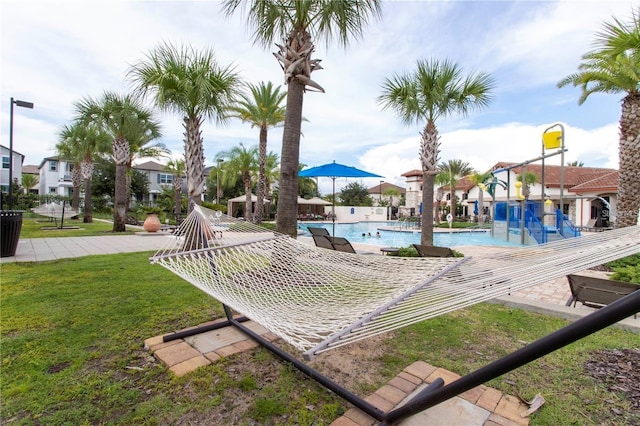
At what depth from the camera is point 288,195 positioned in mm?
4152

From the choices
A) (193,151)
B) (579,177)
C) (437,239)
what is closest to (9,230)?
(193,151)

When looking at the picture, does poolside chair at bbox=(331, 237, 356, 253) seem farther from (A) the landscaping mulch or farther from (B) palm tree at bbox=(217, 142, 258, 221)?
(B) palm tree at bbox=(217, 142, 258, 221)

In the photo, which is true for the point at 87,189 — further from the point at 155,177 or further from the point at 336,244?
the point at 155,177

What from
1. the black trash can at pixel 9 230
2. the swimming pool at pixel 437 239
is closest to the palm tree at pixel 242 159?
the swimming pool at pixel 437 239

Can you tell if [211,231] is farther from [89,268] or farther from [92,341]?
[89,268]

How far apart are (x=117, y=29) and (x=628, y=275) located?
850cm

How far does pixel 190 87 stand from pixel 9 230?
13.1 feet

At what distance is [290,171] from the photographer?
4117 mm

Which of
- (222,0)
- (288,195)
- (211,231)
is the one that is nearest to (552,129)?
(288,195)

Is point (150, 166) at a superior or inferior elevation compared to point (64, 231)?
superior

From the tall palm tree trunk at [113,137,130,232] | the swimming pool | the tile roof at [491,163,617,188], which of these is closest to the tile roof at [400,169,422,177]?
the tile roof at [491,163,617,188]

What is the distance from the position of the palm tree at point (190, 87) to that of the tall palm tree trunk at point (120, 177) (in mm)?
5670

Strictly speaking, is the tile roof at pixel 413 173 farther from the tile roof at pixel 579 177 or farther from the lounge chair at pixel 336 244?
the lounge chair at pixel 336 244

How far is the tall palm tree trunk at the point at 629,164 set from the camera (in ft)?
19.4
